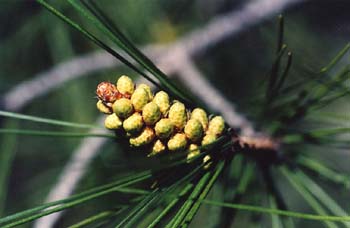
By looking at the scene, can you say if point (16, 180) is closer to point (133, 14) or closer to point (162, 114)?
point (133, 14)

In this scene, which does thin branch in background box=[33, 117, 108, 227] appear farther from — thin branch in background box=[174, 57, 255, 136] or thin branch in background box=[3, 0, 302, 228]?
thin branch in background box=[174, 57, 255, 136]

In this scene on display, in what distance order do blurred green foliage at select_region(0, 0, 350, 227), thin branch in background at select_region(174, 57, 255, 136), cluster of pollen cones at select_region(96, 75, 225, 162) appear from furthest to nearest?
blurred green foliage at select_region(0, 0, 350, 227)
thin branch in background at select_region(174, 57, 255, 136)
cluster of pollen cones at select_region(96, 75, 225, 162)

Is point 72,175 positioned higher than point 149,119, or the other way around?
point 72,175

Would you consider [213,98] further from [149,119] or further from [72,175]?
[149,119]

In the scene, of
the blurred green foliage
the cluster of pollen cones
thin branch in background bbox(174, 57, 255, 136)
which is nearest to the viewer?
the cluster of pollen cones

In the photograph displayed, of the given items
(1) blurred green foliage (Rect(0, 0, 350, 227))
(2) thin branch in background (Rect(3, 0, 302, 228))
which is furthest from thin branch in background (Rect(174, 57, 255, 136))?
(1) blurred green foliage (Rect(0, 0, 350, 227))

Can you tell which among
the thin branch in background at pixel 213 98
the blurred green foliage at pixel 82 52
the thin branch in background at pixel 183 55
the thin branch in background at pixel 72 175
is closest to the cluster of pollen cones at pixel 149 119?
the thin branch in background at pixel 213 98

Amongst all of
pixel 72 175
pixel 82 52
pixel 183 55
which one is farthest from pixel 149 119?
pixel 82 52

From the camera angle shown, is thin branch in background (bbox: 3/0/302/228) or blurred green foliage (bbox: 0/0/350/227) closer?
thin branch in background (bbox: 3/0/302/228)

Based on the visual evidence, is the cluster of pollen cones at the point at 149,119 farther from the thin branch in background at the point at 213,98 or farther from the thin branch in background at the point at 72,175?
the thin branch in background at the point at 72,175

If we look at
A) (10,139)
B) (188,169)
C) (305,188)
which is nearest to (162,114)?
(188,169)

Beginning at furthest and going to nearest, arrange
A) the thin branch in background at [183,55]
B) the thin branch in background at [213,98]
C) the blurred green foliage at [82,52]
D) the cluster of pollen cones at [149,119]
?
the blurred green foliage at [82,52] < the thin branch in background at [183,55] < the thin branch in background at [213,98] < the cluster of pollen cones at [149,119]
